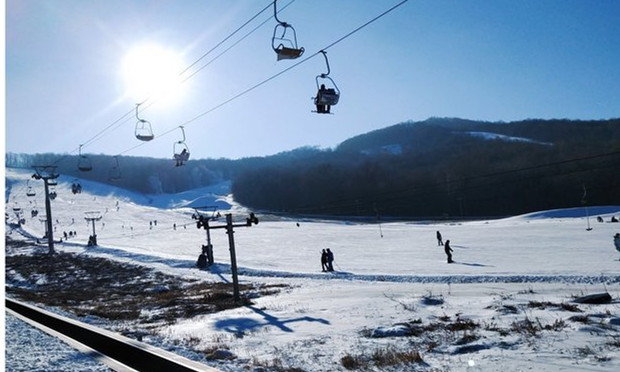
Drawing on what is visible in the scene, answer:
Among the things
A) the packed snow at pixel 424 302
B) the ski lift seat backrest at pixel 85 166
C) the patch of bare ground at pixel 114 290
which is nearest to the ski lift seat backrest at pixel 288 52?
the packed snow at pixel 424 302

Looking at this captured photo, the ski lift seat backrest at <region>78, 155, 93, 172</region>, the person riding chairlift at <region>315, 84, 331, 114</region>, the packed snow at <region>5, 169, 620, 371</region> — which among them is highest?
the ski lift seat backrest at <region>78, 155, 93, 172</region>

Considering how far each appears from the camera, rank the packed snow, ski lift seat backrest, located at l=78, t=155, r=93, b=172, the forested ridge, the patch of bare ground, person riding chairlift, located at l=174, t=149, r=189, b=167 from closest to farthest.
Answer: the packed snow, the patch of bare ground, person riding chairlift, located at l=174, t=149, r=189, b=167, ski lift seat backrest, located at l=78, t=155, r=93, b=172, the forested ridge

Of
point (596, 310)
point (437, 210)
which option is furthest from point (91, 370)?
point (437, 210)

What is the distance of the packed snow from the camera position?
9.91m

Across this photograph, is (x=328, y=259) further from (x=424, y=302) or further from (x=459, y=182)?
(x=459, y=182)

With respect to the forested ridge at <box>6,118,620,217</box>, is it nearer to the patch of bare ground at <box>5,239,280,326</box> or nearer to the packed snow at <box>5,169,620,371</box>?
the packed snow at <box>5,169,620,371</box>

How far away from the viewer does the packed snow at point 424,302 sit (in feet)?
32.5

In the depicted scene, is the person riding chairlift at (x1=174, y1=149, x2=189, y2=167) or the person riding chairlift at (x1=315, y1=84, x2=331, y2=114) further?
the person riding chairlift at (x1=174, y1=149, x2=189, y2=167)

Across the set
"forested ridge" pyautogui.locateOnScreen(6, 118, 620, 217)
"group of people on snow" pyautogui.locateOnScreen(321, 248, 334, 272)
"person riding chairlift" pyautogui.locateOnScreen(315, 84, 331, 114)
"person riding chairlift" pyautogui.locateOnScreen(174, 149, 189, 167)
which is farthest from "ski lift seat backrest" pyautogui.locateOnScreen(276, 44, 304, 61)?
"forested ridge" pyautogui.locateOnScreen(6, 118, 620, 217)

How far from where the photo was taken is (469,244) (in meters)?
45.6

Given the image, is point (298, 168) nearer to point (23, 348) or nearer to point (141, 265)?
point (141, 265)

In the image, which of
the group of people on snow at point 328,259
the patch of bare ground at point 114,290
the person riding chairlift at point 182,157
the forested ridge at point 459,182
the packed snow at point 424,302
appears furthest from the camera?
the forested ridge at point 459,182

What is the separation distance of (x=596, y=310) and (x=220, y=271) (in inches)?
1102

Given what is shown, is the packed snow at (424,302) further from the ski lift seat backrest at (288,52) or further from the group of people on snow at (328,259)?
the ski lift seat backrest at (288,52)
